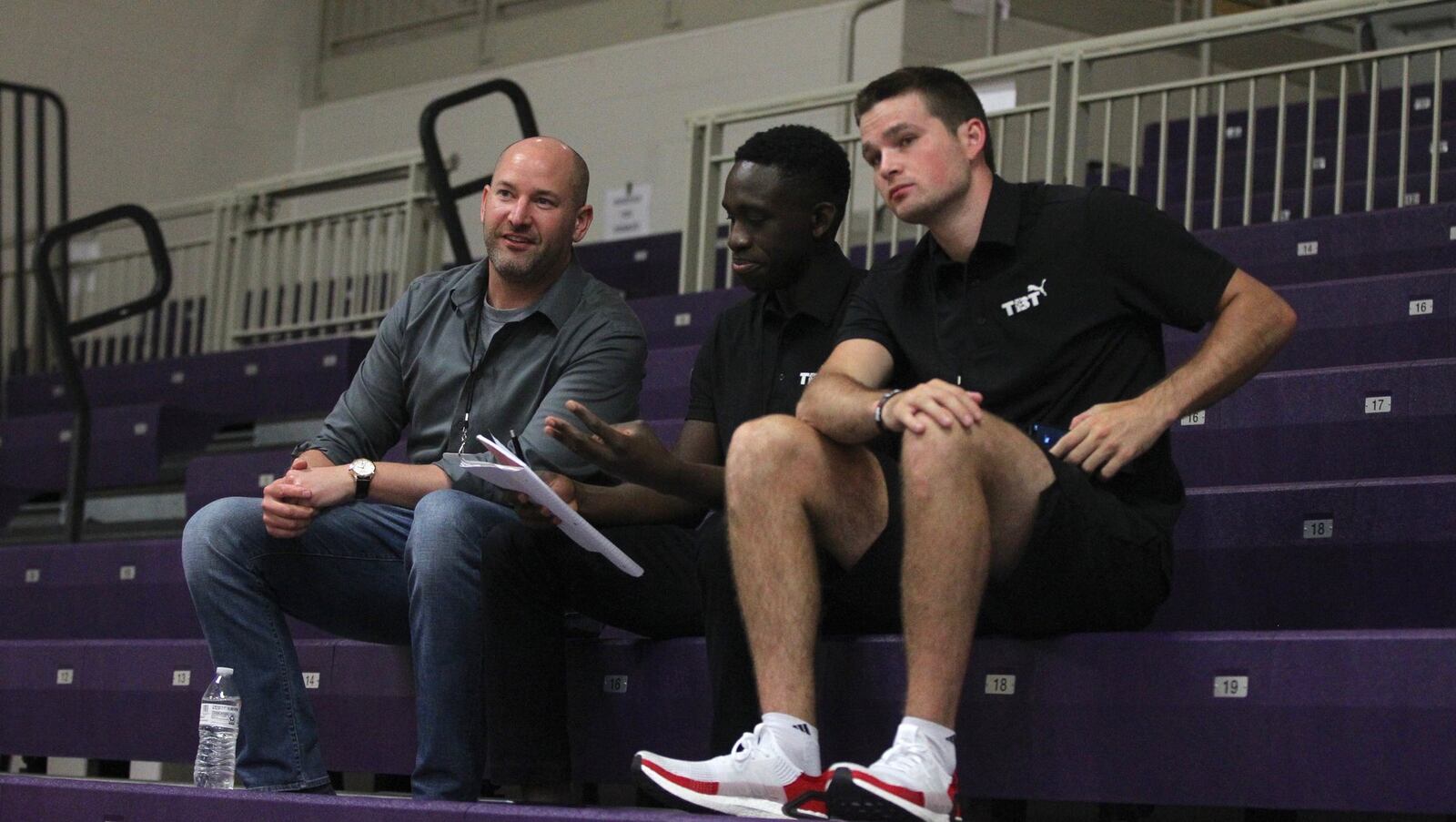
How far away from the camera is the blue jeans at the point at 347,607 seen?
2258 mm

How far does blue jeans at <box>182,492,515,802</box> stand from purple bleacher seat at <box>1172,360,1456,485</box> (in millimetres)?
1132

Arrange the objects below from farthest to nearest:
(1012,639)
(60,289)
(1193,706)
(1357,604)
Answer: (60,289)
(1357,604)
(1012,639)
(1193,706)

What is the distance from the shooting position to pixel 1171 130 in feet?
18.8

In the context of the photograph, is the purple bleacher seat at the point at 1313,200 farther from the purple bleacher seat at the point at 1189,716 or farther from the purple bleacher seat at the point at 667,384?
the purple bleacher seat at the point at 1189,716

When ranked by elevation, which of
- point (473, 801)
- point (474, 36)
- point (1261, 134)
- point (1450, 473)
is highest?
point (474, 36)

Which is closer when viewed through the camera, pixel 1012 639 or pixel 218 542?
pixel 1012 639

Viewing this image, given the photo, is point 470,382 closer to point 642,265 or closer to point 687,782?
point 687,782

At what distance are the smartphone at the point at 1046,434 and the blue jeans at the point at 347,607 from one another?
686 mm

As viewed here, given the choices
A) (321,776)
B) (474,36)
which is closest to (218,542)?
(321,776)

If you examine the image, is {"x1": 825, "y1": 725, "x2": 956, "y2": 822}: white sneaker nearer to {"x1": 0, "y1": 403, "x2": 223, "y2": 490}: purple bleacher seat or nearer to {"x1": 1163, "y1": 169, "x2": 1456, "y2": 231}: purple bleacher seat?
{"x1": 1163, "y1": 169, "x2": 1456, "y2": 231}: purple bleacher seat

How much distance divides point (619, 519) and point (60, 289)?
4220 millimetres

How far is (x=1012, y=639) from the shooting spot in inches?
82.4

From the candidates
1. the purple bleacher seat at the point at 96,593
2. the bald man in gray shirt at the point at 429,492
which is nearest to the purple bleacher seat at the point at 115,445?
the purple bleacher seat at the point at 96,593

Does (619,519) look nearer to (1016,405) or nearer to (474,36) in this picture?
(1016,405)
